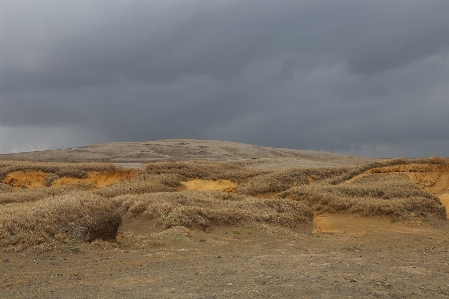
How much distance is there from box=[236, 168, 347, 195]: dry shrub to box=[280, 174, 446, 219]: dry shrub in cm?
182

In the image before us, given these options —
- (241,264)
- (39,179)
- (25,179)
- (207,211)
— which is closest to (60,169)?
(39,179)

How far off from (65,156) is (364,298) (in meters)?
42.4

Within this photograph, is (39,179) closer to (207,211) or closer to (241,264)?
(207,211)

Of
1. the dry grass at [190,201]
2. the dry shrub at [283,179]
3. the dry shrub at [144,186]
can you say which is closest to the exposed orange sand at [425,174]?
the dry grass at [190,201]

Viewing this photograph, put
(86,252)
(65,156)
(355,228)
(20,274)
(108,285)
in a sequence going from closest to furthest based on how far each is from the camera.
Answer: (108,285), (20,274), (86,252), (355,228), (65,156)

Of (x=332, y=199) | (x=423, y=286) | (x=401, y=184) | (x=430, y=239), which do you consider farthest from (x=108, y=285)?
(x=401, y=184)

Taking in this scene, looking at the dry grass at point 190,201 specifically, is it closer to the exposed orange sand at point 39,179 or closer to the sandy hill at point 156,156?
the exposed orange sand at point 39,179

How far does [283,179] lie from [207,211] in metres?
11.8

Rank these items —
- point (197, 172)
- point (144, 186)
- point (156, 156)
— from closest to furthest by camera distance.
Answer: point (144, 186) → point (197, 172) → point (156, 156)

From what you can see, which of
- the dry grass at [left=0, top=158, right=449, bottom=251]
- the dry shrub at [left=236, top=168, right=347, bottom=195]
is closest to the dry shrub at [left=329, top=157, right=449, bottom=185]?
the dry grass at [left=0, top=158, right=449, bottom=251]

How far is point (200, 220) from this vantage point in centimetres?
1368

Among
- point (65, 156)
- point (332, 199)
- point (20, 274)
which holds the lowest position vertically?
point (20, 274)

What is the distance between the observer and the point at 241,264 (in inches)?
359

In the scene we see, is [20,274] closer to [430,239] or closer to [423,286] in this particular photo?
[423,286]
